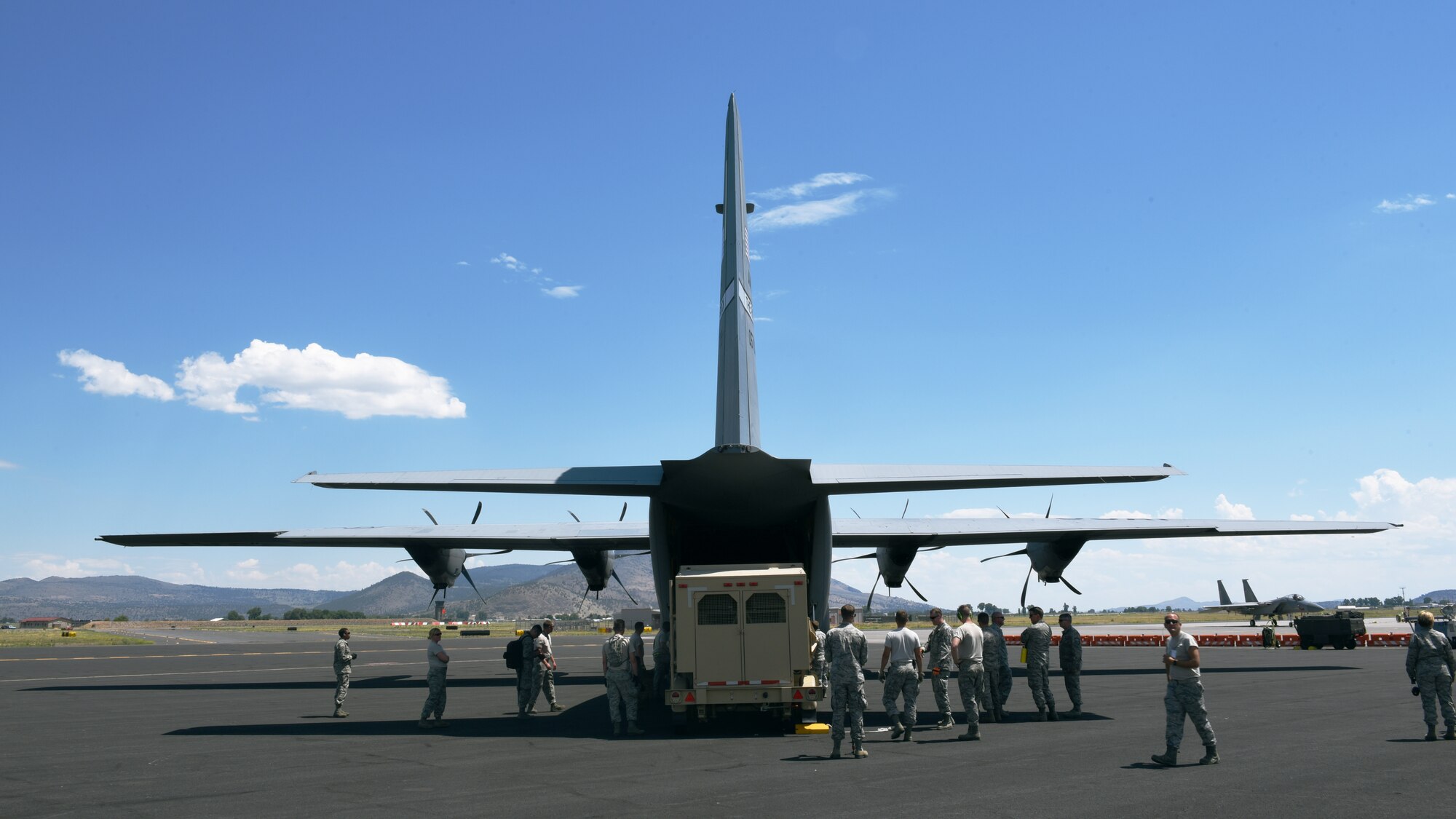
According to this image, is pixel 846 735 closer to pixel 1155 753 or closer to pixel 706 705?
pixel 706 705

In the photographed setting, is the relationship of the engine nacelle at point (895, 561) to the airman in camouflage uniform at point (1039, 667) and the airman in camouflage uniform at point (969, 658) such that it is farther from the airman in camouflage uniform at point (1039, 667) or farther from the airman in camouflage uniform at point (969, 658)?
the airman in camouflage uniform at point (969, 658)

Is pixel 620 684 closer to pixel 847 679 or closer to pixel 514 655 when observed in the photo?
pixel 514 655

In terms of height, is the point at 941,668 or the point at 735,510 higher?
the point at 735,510

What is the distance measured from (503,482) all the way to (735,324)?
452cm

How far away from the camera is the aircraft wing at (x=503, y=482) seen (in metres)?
12.5

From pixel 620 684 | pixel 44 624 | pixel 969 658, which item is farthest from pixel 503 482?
pixel 44 624

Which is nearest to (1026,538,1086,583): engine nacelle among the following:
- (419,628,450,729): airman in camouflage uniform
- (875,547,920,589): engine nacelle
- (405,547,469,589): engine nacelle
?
(875,547,920,589): engine nacelle

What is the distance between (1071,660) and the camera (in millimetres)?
14586

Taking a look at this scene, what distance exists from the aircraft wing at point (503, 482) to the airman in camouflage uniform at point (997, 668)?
577 centimetres

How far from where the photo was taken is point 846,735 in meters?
13.1

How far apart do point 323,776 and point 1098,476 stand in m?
10.1

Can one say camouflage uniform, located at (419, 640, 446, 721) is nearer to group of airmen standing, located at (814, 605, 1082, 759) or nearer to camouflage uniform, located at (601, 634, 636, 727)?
camouflage uniform, located at (601, 634, 636, 727)

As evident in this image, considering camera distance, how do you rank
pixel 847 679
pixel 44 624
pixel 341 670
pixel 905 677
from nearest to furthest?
pixel 847 679 < pixel 905 677 < pixel 341 670 < pixel 44 624

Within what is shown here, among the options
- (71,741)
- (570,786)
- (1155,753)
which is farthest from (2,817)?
(1155,753)
